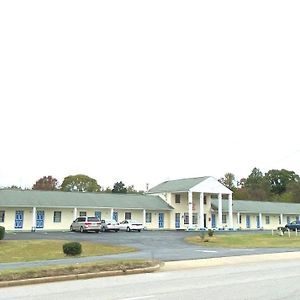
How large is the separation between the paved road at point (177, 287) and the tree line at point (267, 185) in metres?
88.7

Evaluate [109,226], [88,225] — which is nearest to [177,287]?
[88,225]

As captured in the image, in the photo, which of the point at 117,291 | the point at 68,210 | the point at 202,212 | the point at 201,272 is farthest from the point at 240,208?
the point at 117,291

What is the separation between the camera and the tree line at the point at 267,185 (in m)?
103

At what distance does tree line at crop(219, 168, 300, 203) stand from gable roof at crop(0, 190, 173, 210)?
4711 cm

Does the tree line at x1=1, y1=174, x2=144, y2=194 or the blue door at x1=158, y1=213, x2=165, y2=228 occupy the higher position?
the tree line at x1=1, y1=174, x2=144, y2=194

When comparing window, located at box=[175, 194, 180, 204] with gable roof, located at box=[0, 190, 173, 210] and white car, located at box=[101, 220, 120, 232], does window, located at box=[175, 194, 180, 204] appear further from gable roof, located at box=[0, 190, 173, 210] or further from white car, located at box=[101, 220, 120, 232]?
white car, located at box=[101, 220, 120, 232]

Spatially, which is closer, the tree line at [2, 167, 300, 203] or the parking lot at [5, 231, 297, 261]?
the parking lot at [5, 231, 297, 261]

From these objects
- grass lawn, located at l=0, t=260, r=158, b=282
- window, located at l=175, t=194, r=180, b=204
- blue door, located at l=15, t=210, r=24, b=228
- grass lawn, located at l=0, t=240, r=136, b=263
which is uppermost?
window, located at l=175, t=194, r=180, b=204

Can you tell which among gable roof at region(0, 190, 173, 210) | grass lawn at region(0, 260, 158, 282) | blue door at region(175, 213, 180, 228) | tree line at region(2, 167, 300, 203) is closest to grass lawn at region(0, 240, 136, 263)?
grass lawn at region(0, 260, 158, 282)

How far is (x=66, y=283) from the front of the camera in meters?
12.8

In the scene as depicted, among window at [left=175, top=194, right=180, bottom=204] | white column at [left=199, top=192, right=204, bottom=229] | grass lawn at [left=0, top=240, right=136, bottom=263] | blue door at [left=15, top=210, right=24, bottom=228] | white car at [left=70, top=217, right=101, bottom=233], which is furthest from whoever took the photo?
window at [left=175, top=194, right=180, bottom=204]

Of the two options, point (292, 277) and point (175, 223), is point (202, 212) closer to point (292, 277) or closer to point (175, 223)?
point (175, 223)

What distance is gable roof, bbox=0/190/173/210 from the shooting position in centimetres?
4794

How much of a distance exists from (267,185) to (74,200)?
7065 cm
